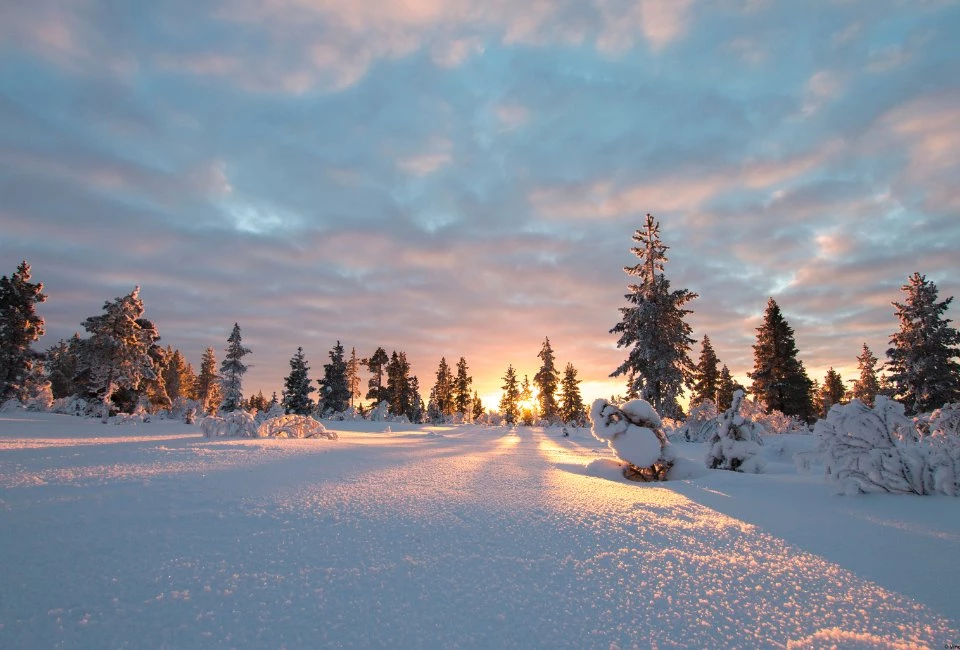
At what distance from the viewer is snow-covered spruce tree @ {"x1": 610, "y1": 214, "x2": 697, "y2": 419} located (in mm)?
21031

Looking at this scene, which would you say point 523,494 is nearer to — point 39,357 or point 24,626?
point 24,626

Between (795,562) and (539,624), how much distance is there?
5.84ft

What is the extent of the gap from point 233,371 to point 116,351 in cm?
1385

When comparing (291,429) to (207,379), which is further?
(207,379)

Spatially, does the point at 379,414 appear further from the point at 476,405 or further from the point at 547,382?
the point at 476,405

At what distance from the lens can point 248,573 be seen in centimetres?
195

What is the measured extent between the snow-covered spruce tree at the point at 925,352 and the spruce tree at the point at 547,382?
3729 cm

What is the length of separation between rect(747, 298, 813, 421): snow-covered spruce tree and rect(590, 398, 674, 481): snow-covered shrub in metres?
30.6

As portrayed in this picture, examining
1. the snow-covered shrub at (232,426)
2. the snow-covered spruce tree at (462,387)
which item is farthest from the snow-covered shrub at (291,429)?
the snow-covered spruce tree at (462,387)

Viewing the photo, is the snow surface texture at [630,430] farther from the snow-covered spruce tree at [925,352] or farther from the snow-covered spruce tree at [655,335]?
the snow-covered spruce tree at [925,352]

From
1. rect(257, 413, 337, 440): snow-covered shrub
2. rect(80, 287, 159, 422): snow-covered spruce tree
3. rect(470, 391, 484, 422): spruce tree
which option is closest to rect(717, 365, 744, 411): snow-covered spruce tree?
rect(470, 391, 484, 422): spruce tree

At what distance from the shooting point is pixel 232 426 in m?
11.1

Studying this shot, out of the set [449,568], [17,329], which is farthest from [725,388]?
[17,329]

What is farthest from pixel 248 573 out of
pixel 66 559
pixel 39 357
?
pixel 39 357
